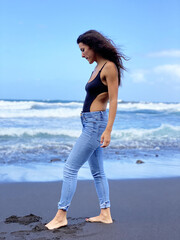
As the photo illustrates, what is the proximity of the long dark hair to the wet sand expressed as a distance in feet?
4.67

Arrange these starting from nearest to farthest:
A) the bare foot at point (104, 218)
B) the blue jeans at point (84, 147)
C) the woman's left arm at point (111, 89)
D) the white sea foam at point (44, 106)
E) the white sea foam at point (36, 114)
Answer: the woman's left arm at point (111, 89) < the blue jeans at point (84, 147) < the bare foot at point (104, 218) < the white sea foam at point (36, 114) < the white sea foam at point (44, 106)

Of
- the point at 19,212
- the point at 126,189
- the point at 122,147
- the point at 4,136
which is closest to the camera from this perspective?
the point at 19,212

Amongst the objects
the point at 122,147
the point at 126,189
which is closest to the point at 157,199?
the point at 126,189

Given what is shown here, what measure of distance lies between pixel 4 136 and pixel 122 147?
12.1 ft

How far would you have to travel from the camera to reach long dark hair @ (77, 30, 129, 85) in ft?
9.93

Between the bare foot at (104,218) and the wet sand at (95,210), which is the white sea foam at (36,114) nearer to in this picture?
the wet sand at (95,210)

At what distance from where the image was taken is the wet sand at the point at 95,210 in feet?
9.69

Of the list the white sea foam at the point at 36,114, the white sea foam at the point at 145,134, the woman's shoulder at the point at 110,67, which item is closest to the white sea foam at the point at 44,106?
the white sea foam at the point at 36,114

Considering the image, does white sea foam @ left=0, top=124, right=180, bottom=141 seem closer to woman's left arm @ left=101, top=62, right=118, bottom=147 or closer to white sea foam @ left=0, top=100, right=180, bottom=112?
woman's left arm @ left=101, top=62, right=118, bottom=147

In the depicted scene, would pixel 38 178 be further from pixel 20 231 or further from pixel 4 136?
pixel 4 136

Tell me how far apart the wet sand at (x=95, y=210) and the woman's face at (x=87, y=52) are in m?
1.60

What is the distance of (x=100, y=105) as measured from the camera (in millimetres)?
3055

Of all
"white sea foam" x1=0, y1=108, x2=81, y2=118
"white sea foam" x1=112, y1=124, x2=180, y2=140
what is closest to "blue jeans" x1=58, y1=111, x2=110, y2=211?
"white sea foam" x1=112, y1=124, x2=180, y2=140

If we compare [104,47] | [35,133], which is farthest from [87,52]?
[35,133]
